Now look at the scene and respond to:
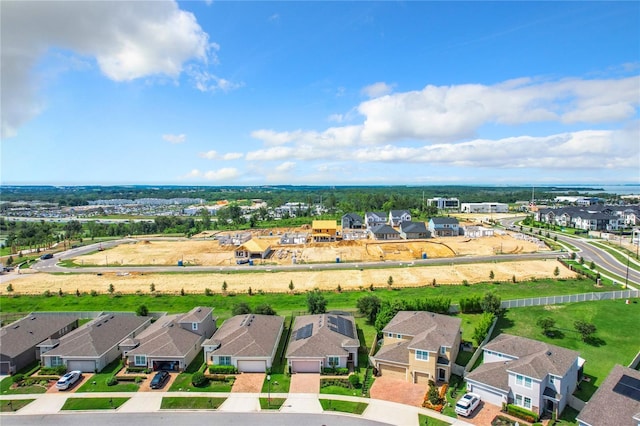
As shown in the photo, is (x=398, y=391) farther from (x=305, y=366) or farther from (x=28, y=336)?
(x=28, y=336)

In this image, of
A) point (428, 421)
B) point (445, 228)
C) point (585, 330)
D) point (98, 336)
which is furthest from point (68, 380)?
point (445, 228)

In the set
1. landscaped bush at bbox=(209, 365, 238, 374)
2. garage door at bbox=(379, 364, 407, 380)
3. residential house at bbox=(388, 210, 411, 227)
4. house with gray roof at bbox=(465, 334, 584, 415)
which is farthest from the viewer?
residential house at bbox=(388, 210, 411, 227)

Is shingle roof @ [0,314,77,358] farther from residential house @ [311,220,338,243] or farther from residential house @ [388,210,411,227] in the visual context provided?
residential house @ [388,210,411,227]

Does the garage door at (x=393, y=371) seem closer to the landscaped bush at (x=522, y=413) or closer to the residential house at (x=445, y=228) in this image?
the landscaped bush at (x=522, y=413)

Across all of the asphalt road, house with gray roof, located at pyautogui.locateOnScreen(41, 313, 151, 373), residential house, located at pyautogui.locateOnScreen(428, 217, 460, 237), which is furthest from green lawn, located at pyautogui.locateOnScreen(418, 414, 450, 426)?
residential house, located at pyautogui.locateOnScreen(428, 217, 460, 237)

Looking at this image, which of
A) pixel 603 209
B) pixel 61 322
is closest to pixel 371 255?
pixel 61 322

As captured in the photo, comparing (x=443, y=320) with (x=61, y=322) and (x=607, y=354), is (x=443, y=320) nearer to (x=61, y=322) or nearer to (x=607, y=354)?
(x=607, y=354)
